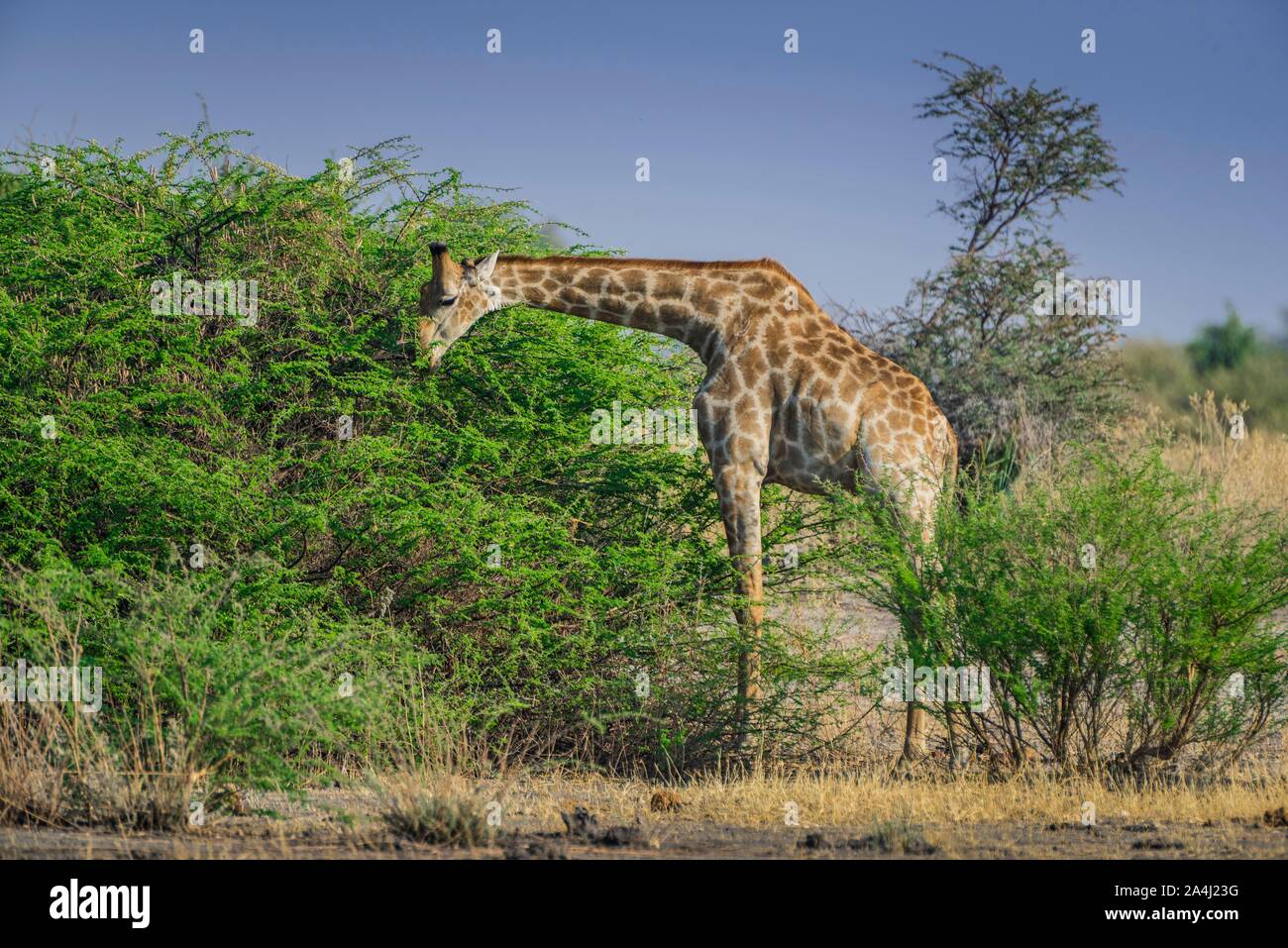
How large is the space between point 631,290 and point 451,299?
1263 millimetres

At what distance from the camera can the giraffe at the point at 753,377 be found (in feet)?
29.8

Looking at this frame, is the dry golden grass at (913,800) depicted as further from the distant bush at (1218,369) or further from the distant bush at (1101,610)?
the distant bush at (1218,369)

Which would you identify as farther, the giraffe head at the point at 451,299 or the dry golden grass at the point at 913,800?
the giraffe head at the point at 451,299

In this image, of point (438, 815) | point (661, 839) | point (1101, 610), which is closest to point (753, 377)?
point (1101, 610)

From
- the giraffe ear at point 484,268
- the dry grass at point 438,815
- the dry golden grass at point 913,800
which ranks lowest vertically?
the dry golden grass at point 913,800

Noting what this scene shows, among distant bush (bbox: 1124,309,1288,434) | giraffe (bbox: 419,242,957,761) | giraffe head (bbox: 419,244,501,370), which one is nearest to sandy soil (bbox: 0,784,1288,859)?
giraffe (bbox: 419,242,957,761)

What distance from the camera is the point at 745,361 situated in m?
9.36

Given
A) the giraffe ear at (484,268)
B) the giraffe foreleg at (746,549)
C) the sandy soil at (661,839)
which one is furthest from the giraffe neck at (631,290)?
the sandy soil at (661,839)

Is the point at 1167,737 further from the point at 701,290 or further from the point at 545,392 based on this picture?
the point at 545,392

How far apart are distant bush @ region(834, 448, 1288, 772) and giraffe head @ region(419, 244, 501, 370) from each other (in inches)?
116

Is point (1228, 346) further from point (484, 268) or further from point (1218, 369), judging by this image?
point (484, 268)

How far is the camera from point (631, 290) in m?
9.68

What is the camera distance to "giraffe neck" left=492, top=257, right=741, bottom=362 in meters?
9.60
